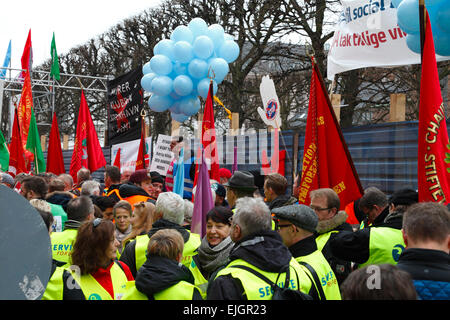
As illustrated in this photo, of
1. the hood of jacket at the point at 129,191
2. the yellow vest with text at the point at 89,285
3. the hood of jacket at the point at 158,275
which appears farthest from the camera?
the hood of jacket at the point at 129,191

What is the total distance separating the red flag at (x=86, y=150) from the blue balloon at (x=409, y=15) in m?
6.38

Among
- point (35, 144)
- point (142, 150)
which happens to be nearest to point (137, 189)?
point (142, 150)

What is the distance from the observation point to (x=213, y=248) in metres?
3.64

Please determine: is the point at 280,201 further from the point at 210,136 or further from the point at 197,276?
the point at 210,136

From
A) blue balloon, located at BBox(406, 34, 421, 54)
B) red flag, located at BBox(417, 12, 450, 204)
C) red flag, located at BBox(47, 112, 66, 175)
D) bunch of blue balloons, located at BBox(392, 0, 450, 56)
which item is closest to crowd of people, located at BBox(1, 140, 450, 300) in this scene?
red flag, located at BBox(417, 12, 450, 204)

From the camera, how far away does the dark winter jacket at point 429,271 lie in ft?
7.64

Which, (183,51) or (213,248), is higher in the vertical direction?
(183,51)

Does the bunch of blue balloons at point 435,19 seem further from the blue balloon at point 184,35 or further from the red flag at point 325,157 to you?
the blue balloon at point 184,35

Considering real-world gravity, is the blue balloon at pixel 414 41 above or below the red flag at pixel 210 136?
above

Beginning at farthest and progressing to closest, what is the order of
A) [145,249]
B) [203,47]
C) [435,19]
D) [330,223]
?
[203,47] → [435,19] → [330,223] → [145,249]

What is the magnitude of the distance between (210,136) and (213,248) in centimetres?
357

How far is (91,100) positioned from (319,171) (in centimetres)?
2639

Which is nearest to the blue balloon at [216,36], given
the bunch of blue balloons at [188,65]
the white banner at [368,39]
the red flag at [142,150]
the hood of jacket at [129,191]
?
the bunch of blue balloons at [188,65]

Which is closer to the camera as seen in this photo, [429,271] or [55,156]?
[429,271]
